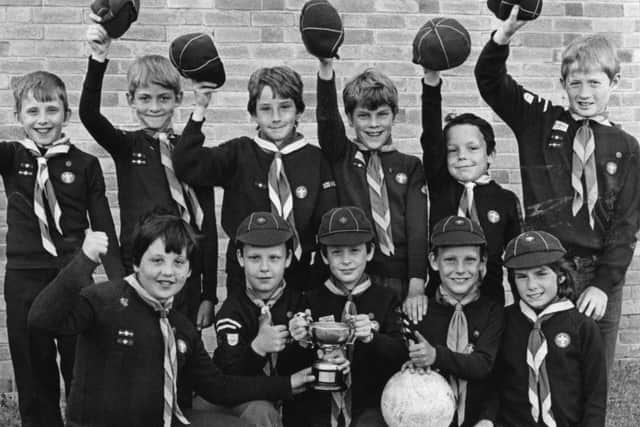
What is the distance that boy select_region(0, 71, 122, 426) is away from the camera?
5059mm

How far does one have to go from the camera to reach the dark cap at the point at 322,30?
189 inches

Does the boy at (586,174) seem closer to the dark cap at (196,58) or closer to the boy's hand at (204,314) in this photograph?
the dark cap at (196,58)

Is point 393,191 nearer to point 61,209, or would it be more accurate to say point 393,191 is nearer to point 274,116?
point 274,116

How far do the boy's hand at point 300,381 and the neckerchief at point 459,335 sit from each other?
74cm

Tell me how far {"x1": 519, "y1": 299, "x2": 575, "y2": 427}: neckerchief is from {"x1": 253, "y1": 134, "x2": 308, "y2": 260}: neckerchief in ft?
4.29

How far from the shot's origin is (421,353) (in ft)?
15.2

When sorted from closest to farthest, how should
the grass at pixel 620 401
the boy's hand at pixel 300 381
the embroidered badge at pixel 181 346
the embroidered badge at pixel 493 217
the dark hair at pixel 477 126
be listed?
the embroidered badge at pixel 181 346
the boy's hand at pixel 300 381
the embroidered badge at pixel 493 217
the dark hair at pixel 477 126
the grass at pixel 620 401

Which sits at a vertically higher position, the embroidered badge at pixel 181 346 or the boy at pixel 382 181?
the boy at pixel 382 181

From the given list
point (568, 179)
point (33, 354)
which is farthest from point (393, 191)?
point (33, 354)

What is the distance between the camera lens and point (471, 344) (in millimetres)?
4883

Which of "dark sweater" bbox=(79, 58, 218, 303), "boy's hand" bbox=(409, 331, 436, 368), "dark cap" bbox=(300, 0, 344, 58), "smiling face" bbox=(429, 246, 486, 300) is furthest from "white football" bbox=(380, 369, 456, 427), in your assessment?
"dark cap" bbox=(300, 0, 344, 58)

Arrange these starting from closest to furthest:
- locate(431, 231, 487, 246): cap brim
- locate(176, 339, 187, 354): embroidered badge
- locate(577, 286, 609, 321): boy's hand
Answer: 1. locate(176, 339, 187, 354): embroidered badge
2. locate(431, 231, 487, 246): cap brim
3. locate(577, 286, 609, 321): boy's hand

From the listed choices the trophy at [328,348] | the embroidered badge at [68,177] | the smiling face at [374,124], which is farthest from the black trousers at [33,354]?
the smiling face at [374,124]

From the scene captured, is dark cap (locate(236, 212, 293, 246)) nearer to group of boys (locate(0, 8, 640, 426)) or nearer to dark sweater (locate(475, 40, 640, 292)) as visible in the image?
group of boys (locate(0, 8, 640, 426))
